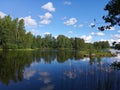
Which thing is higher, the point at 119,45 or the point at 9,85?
the point at 119,45

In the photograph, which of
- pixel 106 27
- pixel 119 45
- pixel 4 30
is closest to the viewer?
pixel 119 45

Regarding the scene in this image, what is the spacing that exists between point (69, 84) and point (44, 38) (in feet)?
503

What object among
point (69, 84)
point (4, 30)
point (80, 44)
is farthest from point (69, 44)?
point (69, 84)

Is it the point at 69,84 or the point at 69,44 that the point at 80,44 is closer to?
the point at 69,44

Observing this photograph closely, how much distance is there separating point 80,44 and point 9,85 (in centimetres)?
14256

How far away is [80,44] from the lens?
156500 millimetres

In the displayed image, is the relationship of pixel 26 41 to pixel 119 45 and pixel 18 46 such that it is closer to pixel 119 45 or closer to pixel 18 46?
pixel 18 46

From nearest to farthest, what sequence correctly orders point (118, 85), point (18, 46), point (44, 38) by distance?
point (118, 85), point (18, 46), point (44, 38)

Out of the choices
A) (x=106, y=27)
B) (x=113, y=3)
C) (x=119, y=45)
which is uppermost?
(x=113, y=3)

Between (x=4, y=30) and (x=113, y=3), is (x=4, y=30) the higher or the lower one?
the higher one

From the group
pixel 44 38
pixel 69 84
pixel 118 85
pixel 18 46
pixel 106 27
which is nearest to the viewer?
pixel 106 27

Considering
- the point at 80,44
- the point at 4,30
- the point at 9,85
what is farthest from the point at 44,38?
the point at 9,85

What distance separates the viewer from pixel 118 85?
15.0 metres

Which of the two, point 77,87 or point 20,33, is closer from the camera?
point 77,87
